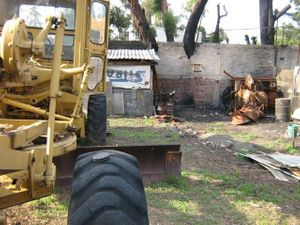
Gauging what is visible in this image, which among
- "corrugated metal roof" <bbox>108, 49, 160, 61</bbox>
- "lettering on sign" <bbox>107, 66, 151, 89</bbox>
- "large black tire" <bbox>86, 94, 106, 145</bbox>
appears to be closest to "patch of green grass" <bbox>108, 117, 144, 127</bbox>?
"lettering on sign" <bbox>107, 66, 151, 89</bbox>

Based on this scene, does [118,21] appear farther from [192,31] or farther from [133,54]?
[133,54]

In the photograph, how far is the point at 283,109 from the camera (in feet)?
48.3

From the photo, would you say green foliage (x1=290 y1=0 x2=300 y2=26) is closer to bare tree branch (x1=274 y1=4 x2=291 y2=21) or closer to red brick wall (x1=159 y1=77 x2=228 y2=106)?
bare tree branch (x1=274 y1=4 x2=291 y2=21)

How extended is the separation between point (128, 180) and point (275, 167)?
17.6 feet

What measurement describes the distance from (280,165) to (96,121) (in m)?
3.09

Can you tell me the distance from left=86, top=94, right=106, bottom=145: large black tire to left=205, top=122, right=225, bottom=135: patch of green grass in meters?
5.27

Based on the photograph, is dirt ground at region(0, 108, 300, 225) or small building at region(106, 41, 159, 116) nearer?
dirt ground at region(0, 108, 300, 225)

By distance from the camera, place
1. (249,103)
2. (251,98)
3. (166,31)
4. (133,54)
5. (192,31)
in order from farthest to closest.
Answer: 1. (166,31)
2. (192,31)
3. (133,54)
4. (251,98)
5. (249,103)

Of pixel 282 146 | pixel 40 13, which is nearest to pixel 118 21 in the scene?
pixel 282 146

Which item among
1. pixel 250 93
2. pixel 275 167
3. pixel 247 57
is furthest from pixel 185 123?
pixel 275 167

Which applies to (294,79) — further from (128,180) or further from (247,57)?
(128,180)

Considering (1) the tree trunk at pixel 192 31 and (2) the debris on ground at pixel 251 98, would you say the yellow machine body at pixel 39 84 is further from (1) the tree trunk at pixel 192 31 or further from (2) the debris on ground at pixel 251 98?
(1) the tree trunk at pixel 192 31

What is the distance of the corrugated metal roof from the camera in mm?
16375

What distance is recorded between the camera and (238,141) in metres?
10.9
